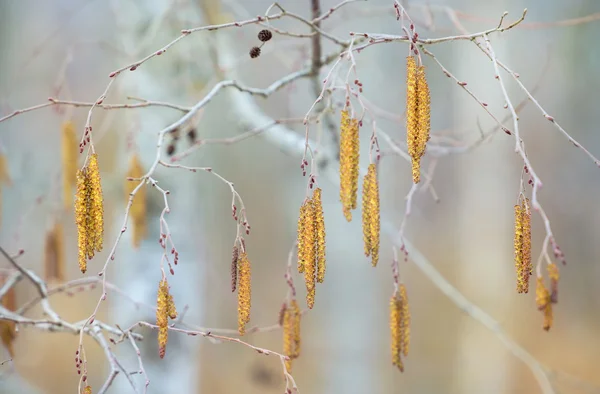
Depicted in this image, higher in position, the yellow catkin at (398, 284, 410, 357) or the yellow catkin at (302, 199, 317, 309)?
the yellow catkin at (302, 199, 317, 309)

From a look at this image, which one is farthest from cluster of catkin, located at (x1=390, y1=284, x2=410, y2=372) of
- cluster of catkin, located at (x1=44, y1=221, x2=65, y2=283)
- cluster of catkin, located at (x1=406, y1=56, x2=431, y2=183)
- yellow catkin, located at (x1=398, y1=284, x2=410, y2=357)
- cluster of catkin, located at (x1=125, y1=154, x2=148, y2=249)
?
cluster of catkin, located at (x1=44, y1=221, x2=65, y2=283)

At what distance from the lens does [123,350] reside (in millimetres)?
1317

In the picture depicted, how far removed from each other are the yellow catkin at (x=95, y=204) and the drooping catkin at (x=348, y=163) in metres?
0.20

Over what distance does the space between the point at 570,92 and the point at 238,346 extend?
202cm

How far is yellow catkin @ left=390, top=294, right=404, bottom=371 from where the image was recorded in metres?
0.65

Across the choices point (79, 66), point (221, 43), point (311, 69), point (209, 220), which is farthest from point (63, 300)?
point (311, 69)

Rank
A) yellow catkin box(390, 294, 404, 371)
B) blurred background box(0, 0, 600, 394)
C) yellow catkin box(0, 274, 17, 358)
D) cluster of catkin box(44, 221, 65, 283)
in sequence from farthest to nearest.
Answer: blurred background box(0, 0, 600, 394)
cluster of catkin box(44, 221, 65, 283)
yellow catkin box(0, 274, 17, 358)
yellow catkin box(390, 294, 404, 371)

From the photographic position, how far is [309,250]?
0.51 meters

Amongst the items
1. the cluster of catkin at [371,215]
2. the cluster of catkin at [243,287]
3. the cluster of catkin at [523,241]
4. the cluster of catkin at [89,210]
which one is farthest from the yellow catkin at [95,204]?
the cluster of catkin at [523,241]

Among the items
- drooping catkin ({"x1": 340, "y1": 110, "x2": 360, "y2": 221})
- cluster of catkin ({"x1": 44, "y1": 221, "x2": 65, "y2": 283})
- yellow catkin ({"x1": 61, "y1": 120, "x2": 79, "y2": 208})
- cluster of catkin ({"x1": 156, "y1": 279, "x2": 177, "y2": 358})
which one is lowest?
cluster of catkin ({"x1": 156, "y1": 279, "x2": 177, "y2": 358})

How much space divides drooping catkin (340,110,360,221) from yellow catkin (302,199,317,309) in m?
0.03

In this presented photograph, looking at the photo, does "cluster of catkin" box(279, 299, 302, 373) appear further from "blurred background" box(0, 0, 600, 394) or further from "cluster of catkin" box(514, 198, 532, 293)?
"blurred background" box(0, 0, 600, 394)

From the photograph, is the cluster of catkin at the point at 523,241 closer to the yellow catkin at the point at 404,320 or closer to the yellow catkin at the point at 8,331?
the yellow catkin at the point at 404,320

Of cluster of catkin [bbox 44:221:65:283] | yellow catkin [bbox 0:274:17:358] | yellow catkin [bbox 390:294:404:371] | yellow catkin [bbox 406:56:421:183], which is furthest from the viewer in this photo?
cluster of catkin [bbox 44:221:65:283]
